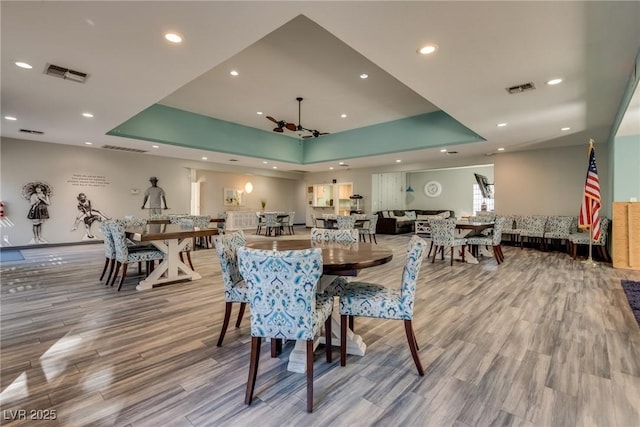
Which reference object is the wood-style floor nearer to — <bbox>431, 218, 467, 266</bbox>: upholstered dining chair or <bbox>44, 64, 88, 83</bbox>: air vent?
<bbox>431, 218, 467, 266</bbox>: upholstered dining chair

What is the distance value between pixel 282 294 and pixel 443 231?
483 centimetres

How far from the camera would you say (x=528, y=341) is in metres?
2.63

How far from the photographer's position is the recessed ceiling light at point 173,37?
277 cm

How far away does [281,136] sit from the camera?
10125mm

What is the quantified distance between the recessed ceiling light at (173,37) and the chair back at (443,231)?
5040mm

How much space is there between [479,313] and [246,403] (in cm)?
271

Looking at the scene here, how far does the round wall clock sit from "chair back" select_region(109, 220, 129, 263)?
13.1 meters

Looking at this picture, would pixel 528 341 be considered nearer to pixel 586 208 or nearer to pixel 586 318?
pixel 586 318

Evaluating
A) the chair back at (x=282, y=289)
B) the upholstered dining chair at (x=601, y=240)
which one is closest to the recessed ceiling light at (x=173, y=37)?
the chair back at (x=282, y=289)

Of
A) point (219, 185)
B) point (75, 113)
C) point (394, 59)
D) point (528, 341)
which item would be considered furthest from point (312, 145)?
point (528, 341)

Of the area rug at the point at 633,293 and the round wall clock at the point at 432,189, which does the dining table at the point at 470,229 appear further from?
the round wall clock at the point at 432,189

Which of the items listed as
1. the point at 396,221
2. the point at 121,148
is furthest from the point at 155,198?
the point at 396,221

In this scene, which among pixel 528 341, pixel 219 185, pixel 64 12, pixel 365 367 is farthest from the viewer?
pixel 219 185

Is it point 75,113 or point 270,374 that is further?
point 75,113
